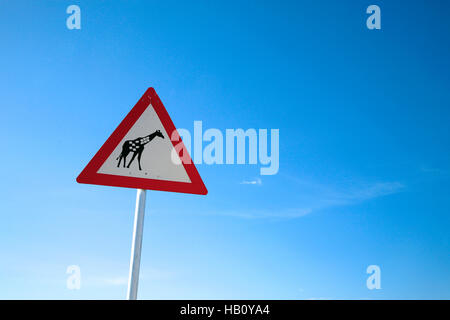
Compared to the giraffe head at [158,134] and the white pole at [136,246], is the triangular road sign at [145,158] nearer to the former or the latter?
the giraffe head at [158,134]

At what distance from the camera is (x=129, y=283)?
2.00m

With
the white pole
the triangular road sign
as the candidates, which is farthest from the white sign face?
the white pole

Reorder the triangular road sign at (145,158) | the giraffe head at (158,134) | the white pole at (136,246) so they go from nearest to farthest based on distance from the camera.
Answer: the white pole at (136,246)
the triangular road sign at (145,158)
the giraffe head at (158,134)

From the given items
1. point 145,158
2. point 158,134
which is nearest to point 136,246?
point 145,158

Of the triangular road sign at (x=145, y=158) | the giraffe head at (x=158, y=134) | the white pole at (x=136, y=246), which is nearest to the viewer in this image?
the white pole at (x=136, y=246)

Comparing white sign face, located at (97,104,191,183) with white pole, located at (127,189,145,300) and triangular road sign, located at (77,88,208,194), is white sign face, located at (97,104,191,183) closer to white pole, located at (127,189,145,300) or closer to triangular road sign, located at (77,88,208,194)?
triangular road sign, located at (77,88,208,194)

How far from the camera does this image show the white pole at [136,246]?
6.55 ft

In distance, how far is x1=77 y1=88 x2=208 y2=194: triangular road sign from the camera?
224 centimetres

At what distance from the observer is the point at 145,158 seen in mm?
2279

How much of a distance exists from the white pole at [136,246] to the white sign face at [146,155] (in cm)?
17

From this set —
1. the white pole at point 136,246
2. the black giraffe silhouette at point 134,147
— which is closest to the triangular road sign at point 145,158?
the black giraffe silhouette at point 134,147
